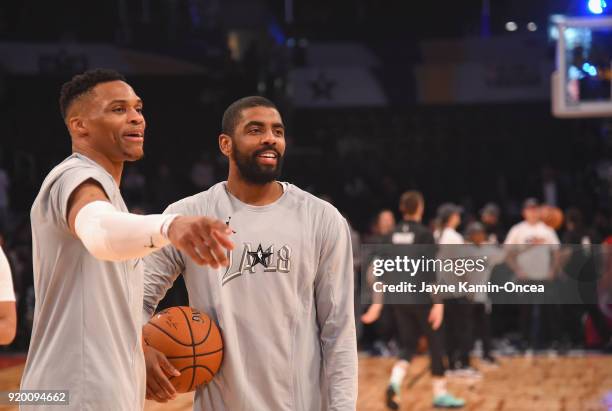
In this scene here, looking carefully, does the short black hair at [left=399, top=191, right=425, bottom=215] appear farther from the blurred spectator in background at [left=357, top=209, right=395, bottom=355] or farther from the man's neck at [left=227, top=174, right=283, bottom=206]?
the man's neck at [left=227, top=174, right=283, bottom=206]

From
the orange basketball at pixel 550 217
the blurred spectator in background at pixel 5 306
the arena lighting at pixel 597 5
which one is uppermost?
the arena lighting at pixel 597 5

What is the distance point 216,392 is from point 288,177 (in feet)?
41.0

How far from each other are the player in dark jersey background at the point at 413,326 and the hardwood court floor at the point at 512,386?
0.63ft

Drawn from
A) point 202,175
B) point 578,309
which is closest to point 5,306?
point 578,309

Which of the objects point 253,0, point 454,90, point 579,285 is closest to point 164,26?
point 253,0

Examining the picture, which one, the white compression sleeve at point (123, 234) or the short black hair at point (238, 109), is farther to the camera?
the short black hair at point (238, 109)

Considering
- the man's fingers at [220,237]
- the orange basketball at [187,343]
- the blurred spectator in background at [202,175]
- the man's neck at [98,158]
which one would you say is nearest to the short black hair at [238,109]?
the orange basketball at [187,343]

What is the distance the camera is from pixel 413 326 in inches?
357

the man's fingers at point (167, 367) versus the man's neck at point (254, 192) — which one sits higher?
the man's neck at point (254, 192)

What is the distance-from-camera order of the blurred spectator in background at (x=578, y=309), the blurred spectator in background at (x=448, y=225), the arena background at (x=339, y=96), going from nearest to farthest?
the blurred spectator in background at (x=448, y=225) < the blurred spectator in background at (x=578, y=309) < the arena background at (x=339, y=96)

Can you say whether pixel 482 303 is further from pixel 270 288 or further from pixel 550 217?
pixel 270 288

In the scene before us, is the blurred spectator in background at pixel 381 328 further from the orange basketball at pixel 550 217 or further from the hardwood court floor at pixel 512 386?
the orange basketball at pixel 550 217

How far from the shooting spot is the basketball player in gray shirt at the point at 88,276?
2.45m

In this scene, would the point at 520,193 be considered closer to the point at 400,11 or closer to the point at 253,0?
the point at 400,11
